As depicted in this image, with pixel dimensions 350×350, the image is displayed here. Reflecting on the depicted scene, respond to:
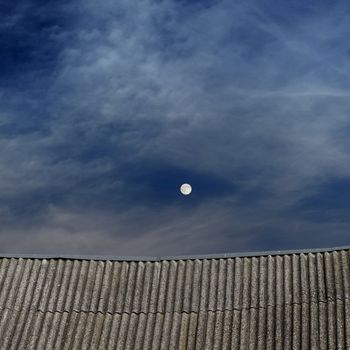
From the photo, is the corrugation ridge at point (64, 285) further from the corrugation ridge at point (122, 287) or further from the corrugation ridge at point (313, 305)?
the corrugation ridge at point (313, 305)

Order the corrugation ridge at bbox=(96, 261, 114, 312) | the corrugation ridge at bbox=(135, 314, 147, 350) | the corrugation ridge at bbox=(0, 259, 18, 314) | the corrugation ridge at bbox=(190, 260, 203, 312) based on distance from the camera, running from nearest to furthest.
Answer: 1. the corrugation ridge at bbox=(135, 314, 147, 350)
2. the corrugation ridge at bbox=(190, 260, 203, 312)
3. the corrugation ridge at bbox=(96, 261, 114, 312)
4. the corrugation ridge at bbox=(0, 259, 18, 314)

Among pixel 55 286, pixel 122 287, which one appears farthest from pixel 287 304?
pixel 55 286

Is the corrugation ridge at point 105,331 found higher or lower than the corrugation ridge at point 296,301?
lower

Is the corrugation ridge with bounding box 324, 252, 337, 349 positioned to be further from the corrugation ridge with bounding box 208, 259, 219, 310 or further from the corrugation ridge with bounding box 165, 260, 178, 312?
the corrugation ridge with bounding box 165, 260, 178, 312

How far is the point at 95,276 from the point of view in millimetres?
15633

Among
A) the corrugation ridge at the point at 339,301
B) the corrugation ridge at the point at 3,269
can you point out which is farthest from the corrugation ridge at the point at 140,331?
the corrugation ridge at the point at 339,301

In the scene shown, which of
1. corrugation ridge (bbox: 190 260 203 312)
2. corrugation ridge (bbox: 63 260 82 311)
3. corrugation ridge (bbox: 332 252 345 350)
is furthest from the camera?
corrugation ridge (bbox: 63 260 82 311)

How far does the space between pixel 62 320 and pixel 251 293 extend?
453 centimetres

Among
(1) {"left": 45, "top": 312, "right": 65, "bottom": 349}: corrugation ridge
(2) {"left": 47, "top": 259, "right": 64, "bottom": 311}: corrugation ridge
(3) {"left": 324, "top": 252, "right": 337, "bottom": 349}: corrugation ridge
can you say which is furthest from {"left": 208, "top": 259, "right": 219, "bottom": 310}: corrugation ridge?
(2) {"left": 47, "top": 259, "right": 64, "bottom": 311}: corrugation ridge

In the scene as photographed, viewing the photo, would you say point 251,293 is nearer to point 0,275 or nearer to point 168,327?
point 168,327

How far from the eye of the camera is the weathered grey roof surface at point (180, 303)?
43.7 feet

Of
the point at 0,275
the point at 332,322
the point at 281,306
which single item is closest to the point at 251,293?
the point at 281,306

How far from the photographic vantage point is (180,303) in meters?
14.5

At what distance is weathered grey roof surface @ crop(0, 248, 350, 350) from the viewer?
1331 cm
